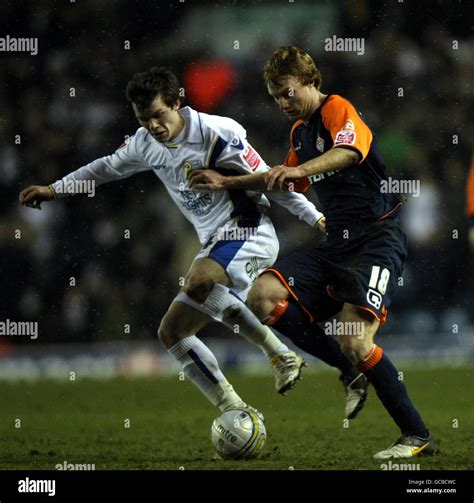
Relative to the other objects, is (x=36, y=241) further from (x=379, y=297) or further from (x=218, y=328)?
(x=379, y=297)

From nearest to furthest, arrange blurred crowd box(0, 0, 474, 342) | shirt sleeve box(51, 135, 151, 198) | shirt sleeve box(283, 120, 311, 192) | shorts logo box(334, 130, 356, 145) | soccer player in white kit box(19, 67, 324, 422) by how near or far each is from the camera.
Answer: shorts logo box(334, 130, 356, 145), shirt sleeve box(283, 120, 311, 192), soccer player in white kit box(19, 67, 324, 422), shirt sleeve box(51, 135, 151, 198), blurred crowd box(0, 0, 474, 342)

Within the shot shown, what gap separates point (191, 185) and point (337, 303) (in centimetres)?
104

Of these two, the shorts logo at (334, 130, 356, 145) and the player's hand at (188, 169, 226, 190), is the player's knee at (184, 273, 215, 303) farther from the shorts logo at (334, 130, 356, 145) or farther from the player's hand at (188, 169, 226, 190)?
the shorts logo at (334, 130, 356, 145)

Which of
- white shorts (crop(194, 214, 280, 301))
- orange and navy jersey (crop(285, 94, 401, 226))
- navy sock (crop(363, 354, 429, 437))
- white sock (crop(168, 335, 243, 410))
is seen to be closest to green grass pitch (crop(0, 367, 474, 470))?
navy sock (crop(363, 354, 429, 437))

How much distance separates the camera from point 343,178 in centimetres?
500

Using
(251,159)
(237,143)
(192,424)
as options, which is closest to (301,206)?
(251,159)

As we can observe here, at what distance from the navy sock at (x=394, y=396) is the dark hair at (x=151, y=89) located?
6.19ft

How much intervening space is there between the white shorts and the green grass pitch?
3.32 ft

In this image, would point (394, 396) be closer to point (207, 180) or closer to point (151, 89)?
point (207, 180)

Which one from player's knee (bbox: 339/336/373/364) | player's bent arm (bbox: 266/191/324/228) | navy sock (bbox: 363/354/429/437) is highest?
player's bent arm (bbox: 266/191/324/228)

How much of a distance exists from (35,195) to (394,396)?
2425mm

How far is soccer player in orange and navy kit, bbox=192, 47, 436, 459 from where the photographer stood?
4727 millimetres

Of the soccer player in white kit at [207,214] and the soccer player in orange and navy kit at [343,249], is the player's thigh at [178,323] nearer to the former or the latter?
the soccer player in white kit at [207,214]

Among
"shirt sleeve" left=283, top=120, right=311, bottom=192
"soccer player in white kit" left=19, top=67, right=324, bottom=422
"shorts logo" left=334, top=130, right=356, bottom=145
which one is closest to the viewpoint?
"shorts logo" left=334, top=130, right=356, bottom=145
